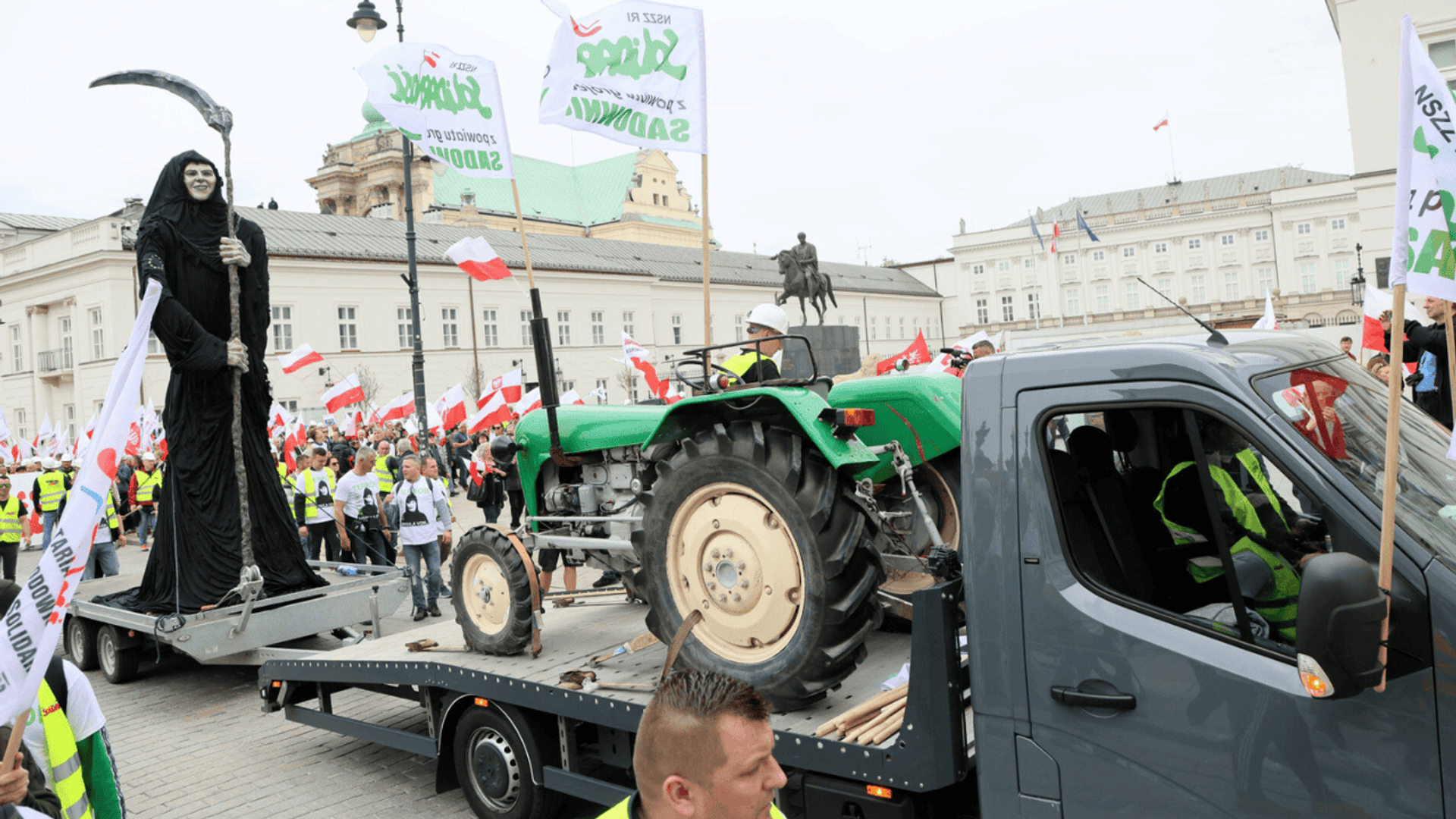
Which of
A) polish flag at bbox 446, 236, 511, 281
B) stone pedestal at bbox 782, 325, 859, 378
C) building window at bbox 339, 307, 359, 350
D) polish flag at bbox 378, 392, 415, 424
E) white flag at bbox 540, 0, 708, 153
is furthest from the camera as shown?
building window at bbox 339, 307, 359, 350

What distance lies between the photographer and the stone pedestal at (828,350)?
12.5m

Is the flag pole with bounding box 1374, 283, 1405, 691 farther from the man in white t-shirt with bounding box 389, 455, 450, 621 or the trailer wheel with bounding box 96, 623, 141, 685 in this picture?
the man in white t-shirt with bounding box 389, 455, 450, 621

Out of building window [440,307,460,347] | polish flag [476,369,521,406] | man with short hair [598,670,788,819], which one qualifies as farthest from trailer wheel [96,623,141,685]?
building window [440,307,460,347]

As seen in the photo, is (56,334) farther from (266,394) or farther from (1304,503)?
(1304,503)

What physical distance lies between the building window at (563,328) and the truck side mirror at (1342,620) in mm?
55947

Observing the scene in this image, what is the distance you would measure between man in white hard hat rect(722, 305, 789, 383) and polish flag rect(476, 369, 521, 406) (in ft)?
52.3

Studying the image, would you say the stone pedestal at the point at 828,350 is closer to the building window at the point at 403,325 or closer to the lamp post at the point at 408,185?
the lamp post at the point at 408,185

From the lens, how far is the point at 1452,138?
2.55 m

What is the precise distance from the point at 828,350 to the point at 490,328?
4444 centimetres

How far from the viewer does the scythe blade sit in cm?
713

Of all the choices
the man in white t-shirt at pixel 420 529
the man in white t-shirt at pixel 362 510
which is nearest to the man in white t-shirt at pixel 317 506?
the man in white t-shirt at pixel 362 510

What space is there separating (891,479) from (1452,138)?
10.3 ft

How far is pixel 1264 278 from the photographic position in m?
77.8

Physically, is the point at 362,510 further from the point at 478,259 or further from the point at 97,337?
the point at 97,337
